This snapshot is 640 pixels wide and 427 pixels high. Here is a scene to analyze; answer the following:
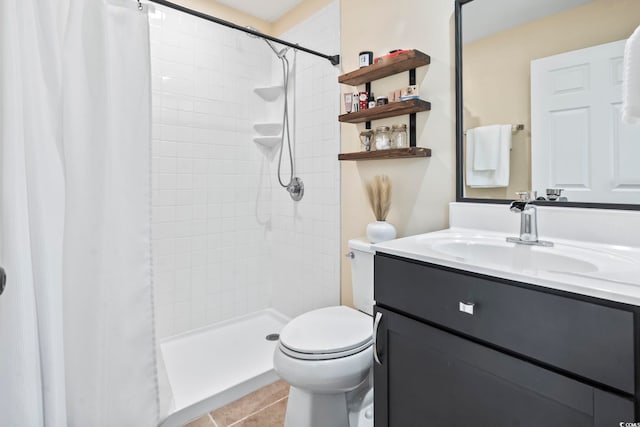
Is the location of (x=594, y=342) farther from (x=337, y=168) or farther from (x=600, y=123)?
(x=337, y=168)

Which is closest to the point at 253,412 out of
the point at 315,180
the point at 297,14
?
the point at 315,180

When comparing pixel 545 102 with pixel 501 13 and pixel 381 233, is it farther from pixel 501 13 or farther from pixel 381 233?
pixel 381 233

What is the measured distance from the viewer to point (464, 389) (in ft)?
2.64

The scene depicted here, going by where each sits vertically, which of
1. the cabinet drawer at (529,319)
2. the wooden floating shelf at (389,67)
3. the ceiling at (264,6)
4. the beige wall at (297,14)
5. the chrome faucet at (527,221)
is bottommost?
the cabinet drawer at (529,319)

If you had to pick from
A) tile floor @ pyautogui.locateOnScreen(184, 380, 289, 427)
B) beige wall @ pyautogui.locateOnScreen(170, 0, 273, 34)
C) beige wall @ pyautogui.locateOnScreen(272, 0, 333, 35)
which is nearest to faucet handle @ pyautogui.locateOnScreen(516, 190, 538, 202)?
tile floor @ pyautogui.locateOnScreen(184, 380, 289, 427)

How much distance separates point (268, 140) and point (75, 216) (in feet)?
5.38

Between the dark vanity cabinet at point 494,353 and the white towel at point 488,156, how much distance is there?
1.95ft

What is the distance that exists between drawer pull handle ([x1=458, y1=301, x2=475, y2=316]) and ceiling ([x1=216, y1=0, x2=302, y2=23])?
87.0 inches

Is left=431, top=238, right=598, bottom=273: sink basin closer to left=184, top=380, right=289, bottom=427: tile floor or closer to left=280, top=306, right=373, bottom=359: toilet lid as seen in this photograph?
left=280, top=306, right=373, bottom=359: toilet lid

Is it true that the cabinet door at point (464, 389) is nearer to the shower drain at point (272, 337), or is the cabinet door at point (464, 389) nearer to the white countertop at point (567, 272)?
the white countertop at point (567, 272)

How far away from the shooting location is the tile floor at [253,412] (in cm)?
150

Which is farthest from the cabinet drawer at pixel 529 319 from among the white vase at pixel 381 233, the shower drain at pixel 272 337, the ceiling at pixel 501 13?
the shower drain at pixel 272 337

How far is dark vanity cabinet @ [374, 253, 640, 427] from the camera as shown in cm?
60

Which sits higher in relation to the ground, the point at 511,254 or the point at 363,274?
the point at 511,254
